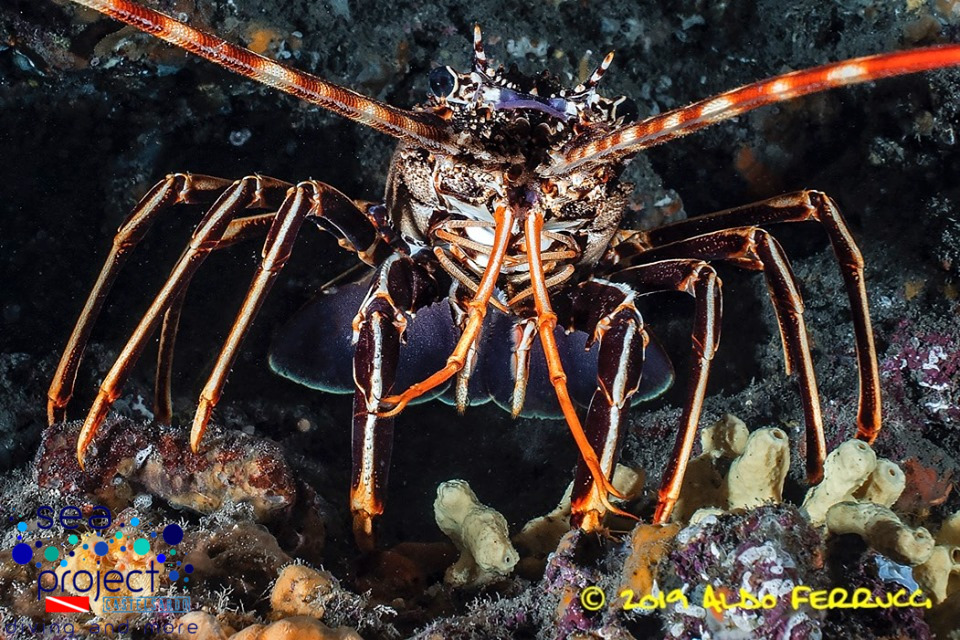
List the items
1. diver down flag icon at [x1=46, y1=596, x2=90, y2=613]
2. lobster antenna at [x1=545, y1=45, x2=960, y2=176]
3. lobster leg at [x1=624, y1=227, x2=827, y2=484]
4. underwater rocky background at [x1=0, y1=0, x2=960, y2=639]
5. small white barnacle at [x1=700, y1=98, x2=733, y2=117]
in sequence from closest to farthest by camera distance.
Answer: lobster antenna at [x1=545, y1=45, x2=960, y2=176]
small white barnacle at [x1=700, y1=98, x2=733, y2=117]
diver down flag icon at [x1=46, y1=596, x2=90, y2=613]
lobster leg at [x1=624, y1=227, x2=827, y2=484]
underwater rocky background at [x1=0, y1=0, x2=960, y2=639]

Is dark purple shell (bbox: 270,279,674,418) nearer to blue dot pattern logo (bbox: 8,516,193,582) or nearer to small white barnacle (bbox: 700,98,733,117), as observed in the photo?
blue dot pattern logo (bbox: 8,516,193,582)

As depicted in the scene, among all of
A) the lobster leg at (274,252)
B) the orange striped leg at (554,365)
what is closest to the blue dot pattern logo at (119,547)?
the lobster leg at (274,252)

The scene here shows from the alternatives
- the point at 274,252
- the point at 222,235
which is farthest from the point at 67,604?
the point at 222,235

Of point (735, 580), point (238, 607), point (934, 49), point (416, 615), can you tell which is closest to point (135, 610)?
point (238, 607)

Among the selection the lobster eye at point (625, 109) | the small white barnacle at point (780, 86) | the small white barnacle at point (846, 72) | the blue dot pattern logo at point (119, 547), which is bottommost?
the blue dot pattern logo at point (119, 547)

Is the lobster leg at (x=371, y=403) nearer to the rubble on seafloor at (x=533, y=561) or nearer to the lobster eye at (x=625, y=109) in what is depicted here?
the rubble on seafloor at (x=533, y=561)

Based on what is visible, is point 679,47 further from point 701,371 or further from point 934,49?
point 934,49

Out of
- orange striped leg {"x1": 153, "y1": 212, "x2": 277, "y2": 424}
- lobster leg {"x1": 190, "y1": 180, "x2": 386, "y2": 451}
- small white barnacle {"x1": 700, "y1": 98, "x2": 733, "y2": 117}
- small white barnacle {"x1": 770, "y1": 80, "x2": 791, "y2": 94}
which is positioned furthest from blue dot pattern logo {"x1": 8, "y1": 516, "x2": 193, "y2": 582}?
small white barnacle {"x1": 770, "y1": 80, "x2": 791, "y2": 94}
